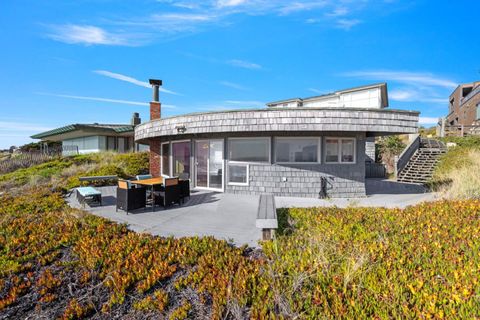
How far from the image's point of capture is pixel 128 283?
3129mm

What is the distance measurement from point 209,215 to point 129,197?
2.24 metres

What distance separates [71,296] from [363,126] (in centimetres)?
831

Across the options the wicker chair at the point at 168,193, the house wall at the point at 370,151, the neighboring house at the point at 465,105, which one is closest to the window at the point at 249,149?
the wicker chair at the point at 168,193

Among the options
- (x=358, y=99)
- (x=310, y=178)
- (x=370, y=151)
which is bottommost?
(x=310, y=178)

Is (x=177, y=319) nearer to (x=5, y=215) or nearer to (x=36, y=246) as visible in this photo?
(x=36, y=246)

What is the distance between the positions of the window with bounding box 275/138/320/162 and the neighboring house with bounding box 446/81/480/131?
20.6 meters

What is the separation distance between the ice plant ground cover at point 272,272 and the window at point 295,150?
4.03 m

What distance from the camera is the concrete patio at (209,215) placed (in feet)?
16.3

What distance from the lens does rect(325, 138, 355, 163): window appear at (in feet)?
28.7

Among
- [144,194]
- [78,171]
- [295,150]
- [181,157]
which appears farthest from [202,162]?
[78,171]

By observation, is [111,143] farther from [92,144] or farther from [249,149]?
[249,149]

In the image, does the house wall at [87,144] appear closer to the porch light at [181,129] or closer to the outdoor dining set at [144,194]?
the porch light at [181,129]

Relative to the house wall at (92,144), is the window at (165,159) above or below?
below

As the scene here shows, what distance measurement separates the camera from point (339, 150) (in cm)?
878
